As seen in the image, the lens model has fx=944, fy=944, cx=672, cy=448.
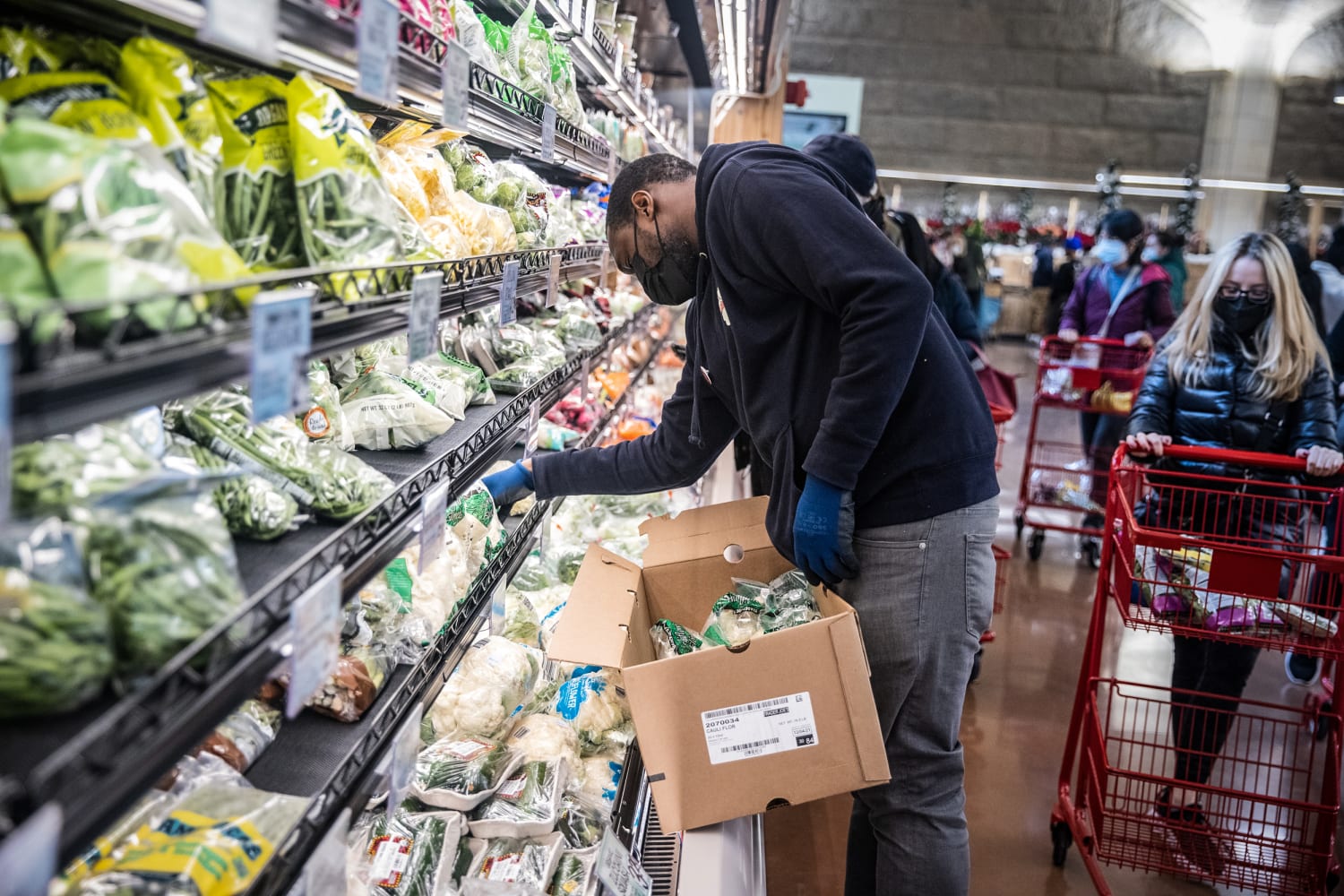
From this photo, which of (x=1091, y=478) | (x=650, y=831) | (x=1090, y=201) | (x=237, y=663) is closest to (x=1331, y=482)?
A: (x=650, y=831)

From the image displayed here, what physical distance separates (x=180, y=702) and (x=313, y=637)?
20 centimetres

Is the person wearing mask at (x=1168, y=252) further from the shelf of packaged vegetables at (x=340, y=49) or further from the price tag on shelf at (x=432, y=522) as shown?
the price tag on shelf at (x=432, y=522)

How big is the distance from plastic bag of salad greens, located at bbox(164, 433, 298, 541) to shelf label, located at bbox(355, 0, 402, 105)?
0.45m

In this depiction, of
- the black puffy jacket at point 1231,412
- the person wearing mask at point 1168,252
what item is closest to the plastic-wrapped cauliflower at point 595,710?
the black puffy jacket at point 1231,412

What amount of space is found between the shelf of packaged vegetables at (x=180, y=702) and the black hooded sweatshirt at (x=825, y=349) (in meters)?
0.76

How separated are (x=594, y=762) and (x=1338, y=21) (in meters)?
17.1

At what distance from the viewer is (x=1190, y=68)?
564 inches

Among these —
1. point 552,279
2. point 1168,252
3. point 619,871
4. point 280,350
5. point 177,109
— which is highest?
point 1168,252

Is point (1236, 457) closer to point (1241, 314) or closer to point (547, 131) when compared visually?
point (1241, 314)

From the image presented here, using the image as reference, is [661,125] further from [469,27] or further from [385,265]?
[385,265]

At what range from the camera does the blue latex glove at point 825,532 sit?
1707 millimetres

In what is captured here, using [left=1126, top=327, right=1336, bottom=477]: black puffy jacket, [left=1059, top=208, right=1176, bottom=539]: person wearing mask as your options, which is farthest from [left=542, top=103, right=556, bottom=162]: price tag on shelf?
[left=1059, top=208, right=1176, bottom=539]: person wearing mask

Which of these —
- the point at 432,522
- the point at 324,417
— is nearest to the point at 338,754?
the point at 432,522

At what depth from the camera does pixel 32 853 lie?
57 centimetres
